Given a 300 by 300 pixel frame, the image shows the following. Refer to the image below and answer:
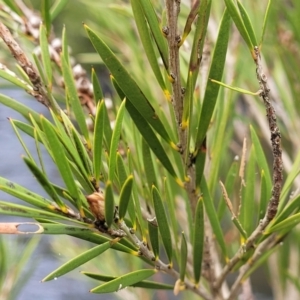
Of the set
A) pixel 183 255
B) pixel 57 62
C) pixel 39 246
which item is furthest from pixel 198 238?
pixel 39 246

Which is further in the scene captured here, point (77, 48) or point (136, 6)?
point (77, 48)

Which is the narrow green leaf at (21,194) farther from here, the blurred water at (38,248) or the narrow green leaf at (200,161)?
the blurred water at (38,248)

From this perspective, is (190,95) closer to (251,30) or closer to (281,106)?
(251,30)

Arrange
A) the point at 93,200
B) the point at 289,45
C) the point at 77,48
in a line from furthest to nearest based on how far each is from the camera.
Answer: the point at 77,48, the point at 289,45, the point at 93,200

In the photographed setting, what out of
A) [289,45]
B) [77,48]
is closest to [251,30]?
[289,45]

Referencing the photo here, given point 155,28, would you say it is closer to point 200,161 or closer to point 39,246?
point 200,161

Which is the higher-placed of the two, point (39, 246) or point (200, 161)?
point (200, 161)
